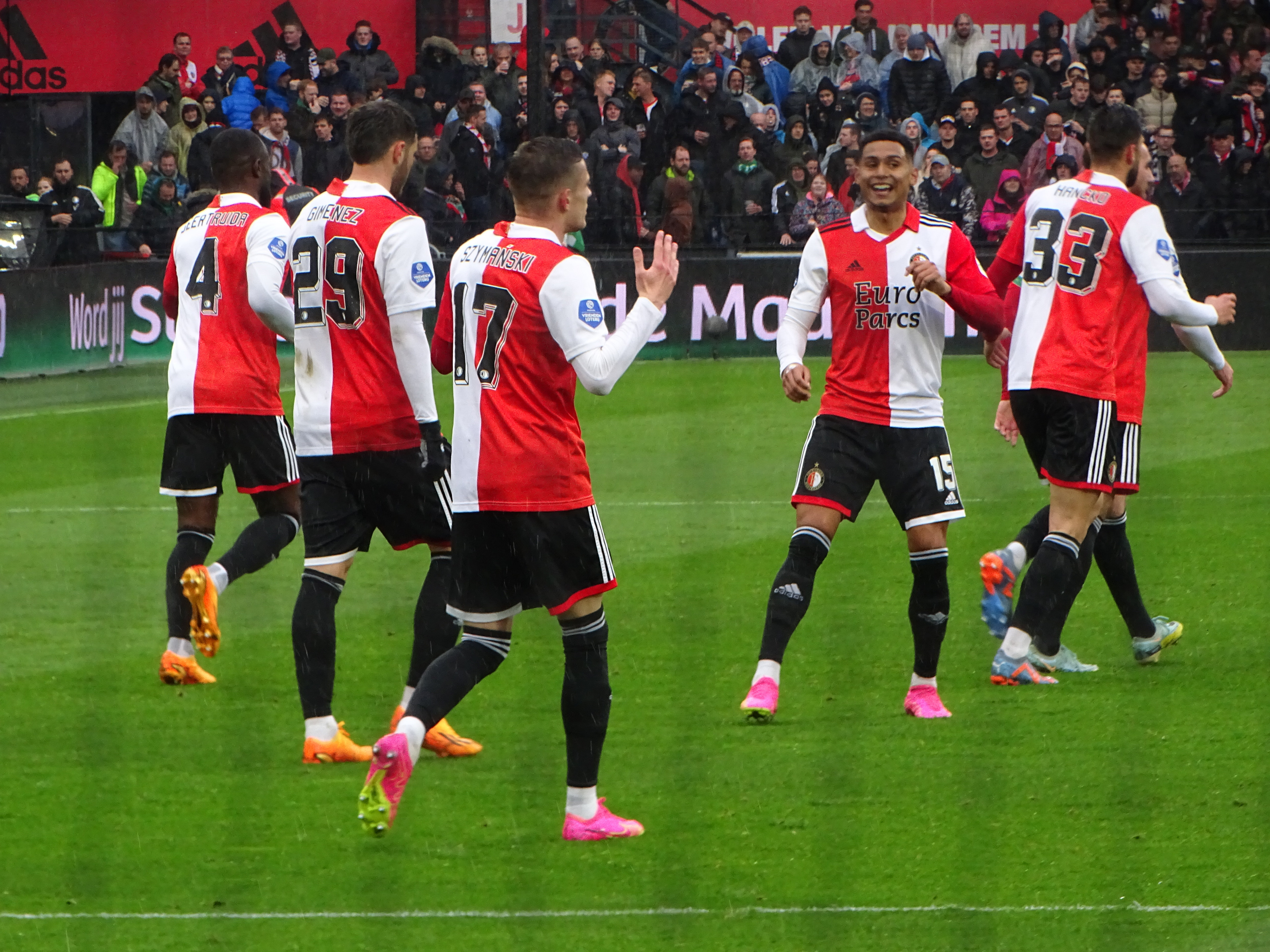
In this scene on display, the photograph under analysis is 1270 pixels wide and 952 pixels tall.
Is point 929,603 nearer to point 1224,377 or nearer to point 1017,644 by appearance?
point 1017,644

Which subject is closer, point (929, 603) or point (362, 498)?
point (362, 498)

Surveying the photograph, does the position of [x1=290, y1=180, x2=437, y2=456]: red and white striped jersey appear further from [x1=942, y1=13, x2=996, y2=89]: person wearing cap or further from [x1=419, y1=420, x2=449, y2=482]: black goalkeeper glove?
[x1=942, y1=13, x2=996, y2=89]: person wearing cap

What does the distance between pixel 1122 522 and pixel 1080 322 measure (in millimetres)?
834

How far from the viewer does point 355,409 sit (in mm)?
5523

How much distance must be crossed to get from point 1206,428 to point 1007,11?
40.7 feet

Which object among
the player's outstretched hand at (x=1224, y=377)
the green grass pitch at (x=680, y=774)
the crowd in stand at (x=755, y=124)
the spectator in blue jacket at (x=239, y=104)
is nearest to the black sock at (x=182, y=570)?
the green grass pitch at (x=680, y=774)

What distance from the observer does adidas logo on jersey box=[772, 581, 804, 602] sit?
594cm

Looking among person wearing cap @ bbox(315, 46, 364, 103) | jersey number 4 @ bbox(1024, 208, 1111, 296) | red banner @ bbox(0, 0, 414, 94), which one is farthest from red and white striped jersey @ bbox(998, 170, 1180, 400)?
red banner @ bbox(0, 0, 414, 94)

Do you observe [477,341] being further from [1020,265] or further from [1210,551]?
[1210,551]

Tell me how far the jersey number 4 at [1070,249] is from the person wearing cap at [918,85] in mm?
14797

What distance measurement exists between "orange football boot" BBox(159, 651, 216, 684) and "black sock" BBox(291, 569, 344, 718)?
1.28 metres

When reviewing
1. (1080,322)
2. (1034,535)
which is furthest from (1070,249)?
(1034,535)

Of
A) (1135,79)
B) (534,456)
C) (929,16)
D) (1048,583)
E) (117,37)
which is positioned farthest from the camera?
(117,37)

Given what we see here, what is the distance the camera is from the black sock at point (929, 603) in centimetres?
594
